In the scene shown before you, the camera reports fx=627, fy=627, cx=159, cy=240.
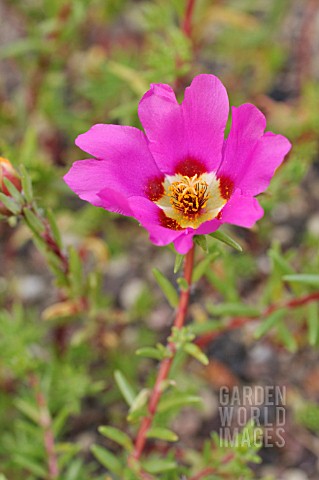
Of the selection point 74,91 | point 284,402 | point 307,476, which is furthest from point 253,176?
point 74,91

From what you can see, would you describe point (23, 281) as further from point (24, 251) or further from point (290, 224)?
point (290, 224)

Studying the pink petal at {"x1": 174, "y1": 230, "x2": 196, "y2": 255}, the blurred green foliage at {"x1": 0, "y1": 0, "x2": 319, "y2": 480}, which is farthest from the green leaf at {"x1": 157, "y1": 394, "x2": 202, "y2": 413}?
the pink petal at {"x1": 174, "y1": 230, "x2": 196, "y2": 255}

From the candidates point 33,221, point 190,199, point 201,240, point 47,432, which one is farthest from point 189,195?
point 47,432

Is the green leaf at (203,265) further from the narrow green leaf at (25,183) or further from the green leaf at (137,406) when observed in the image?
the narrow green leaf at (25,183)

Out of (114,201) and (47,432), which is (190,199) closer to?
(114,201)

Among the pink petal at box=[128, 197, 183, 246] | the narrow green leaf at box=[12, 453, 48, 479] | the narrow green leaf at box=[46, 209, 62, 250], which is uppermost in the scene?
the pink petal at box=[128, 197, 183, 246]

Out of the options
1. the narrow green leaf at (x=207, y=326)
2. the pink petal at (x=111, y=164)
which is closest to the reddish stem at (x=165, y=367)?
the pink petal at (x=111, y=164)

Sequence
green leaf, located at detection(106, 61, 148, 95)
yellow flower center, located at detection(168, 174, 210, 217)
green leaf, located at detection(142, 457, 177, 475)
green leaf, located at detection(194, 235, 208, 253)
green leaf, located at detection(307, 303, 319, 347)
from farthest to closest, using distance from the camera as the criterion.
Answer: green leaf, located at detection(106, 61, 148, 95) < green leaf, located at detection(307, 303, 319, 347) < green leaf, located at detection(142, 457, 177, 475) < yellow flower center, located at detection(168, 174, 210, 217) < green leaf, located at detection(194, 235, 208, 253)

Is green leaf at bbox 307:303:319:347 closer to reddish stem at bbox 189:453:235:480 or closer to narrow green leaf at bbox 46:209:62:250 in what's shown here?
reddish stem at bbox 189:453:235:480
